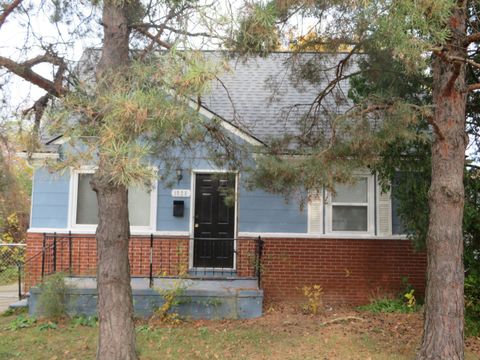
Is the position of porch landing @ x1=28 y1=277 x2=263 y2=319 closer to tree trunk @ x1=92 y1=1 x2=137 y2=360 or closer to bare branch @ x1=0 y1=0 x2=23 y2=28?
tree trunk @ x1=92 y1=1 x2=137 y2=360

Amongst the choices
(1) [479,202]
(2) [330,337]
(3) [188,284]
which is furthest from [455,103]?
(3) [188,284]

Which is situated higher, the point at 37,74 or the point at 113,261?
the point at 37,74

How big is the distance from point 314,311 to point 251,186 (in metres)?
3.03

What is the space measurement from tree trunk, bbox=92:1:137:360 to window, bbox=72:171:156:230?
413cm

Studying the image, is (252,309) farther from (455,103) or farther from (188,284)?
(455,103)

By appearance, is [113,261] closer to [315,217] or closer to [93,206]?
[93,206]

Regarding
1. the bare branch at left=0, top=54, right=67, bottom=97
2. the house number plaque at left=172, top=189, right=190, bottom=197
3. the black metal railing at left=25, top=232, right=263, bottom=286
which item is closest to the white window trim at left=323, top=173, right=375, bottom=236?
the black metal railing at left=25, top=232, right=263, bottom=286

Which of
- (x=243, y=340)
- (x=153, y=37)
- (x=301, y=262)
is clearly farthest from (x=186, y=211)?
(x=153, y=37)

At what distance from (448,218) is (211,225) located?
5.35m

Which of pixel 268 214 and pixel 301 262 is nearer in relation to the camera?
pixel 301 262

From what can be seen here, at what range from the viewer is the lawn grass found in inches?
256

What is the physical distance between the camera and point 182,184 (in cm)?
973

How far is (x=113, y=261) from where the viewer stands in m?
5.42

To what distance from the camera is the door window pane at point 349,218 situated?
979cm
